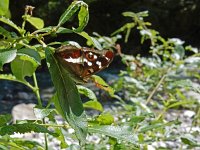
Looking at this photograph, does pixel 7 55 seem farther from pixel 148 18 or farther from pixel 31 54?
pixel 148 18

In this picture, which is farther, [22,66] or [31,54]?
[22,66]

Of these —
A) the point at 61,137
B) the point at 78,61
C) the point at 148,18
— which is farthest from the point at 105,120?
the point at 148,18

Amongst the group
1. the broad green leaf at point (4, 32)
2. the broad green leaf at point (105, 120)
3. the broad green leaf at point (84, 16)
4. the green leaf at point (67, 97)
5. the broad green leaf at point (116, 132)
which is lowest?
the broad green leaf at point (105, 120)

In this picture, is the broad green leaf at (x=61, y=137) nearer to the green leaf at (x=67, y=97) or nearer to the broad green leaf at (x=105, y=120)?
the broad green leaf at (x=105, y=120)

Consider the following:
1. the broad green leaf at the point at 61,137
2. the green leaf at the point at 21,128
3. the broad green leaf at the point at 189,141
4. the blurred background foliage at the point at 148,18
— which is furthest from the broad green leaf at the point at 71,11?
the blurred background foliage at the point at 148,18

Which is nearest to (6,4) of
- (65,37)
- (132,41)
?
(65,37)

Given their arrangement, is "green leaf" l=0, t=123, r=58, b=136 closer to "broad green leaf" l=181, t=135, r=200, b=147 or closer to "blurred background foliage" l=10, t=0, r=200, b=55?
"broad green leaf" l=181, t=135, r=200, b=147

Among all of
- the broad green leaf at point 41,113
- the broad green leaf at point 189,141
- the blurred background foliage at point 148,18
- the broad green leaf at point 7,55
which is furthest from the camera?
the blurred background foliage at point 148,18
